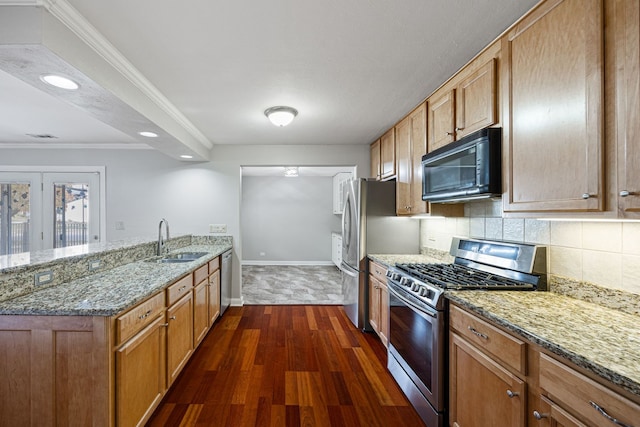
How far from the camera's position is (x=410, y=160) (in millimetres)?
2830

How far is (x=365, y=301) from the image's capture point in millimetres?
3326

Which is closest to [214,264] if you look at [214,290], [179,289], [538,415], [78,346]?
[214,290]

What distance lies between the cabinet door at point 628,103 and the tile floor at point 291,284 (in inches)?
144

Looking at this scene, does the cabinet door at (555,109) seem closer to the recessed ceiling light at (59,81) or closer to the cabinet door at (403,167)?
the cabinet door at (403,167)

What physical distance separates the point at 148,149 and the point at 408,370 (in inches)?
173

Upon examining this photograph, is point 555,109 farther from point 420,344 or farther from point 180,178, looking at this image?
point 180,178

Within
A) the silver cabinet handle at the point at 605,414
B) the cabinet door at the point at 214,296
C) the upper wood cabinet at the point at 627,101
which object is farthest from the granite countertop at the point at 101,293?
the upper wood cabinet at the point at 627,101

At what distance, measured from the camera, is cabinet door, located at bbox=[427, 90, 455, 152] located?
2141mm

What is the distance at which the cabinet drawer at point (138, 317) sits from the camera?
1437mm

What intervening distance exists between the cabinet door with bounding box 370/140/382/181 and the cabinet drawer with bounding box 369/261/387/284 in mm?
1224

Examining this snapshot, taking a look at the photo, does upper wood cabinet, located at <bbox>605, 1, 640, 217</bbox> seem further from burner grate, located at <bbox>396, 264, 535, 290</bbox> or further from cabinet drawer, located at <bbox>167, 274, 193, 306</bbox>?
cabinet drawer, located at <bbox>167, 274, 193, 306</bbox>

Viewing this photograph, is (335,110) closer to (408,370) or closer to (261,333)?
(408,370)

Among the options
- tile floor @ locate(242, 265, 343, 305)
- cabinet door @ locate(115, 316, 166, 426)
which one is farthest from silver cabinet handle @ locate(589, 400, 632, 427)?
tile floor @ locate(242, 265, 343, 305)

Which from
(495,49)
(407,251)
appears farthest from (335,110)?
(407,251)
